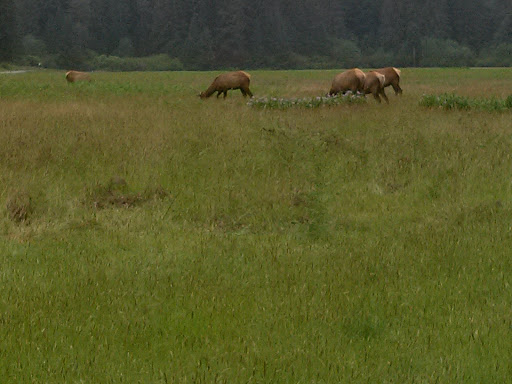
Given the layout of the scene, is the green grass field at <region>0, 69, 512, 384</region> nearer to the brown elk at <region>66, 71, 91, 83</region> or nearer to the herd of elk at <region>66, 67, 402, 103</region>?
the herd of elk at <region>66, 67, 402, 103</region>

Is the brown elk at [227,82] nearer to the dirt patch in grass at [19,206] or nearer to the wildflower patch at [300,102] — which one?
the wildflower patch at [300,102]

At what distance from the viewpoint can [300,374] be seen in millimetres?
3754

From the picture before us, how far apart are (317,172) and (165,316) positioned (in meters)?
5.46

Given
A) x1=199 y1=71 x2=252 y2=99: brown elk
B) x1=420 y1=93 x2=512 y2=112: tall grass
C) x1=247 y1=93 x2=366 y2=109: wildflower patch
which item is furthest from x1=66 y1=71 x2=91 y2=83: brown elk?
x1=420 y1=93 x2=512 y2=112: tall grass

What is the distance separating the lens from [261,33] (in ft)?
311

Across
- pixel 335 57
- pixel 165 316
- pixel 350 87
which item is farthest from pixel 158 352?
pixel 335 57

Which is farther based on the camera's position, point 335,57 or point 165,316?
point 335,57

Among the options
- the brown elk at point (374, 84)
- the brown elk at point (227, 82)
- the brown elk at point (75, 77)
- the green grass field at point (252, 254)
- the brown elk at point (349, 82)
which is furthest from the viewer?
the brown elk at point (75, 77)

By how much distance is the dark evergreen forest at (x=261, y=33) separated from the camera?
8675 centimetres

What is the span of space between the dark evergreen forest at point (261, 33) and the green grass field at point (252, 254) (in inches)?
2995

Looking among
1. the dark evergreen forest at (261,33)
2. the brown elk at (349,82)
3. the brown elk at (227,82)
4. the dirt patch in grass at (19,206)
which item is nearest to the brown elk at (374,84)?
the brown elk at (349,82)

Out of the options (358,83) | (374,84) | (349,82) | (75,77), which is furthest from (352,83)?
(75,77)

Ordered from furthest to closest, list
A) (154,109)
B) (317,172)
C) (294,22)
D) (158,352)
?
(294,22) → (154,109) → (317,172) → (158,352)

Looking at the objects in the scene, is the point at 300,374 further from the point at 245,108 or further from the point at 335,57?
the point at 335,57
